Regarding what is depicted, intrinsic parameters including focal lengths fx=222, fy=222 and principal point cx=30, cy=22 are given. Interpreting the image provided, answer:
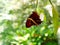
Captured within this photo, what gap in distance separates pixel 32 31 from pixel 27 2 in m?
0.16

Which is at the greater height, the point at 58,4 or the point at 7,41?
the point at 58,4

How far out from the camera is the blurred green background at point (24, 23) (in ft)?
2.77

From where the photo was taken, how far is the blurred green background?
2.77 ft

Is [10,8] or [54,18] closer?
[54,18]

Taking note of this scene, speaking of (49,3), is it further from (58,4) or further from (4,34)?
(4,34)

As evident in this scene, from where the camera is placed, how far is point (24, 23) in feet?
3.10

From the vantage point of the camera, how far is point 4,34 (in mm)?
916

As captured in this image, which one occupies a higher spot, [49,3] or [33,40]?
[49,3]

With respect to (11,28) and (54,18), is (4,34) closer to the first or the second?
(11,28)

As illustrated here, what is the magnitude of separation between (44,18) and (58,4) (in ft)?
0.27

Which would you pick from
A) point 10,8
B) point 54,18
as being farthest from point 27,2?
point 54,18

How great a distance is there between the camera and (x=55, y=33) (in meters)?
0.84

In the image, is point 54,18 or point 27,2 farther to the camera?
point 27,2

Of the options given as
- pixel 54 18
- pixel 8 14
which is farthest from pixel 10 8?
pixel 54 18
